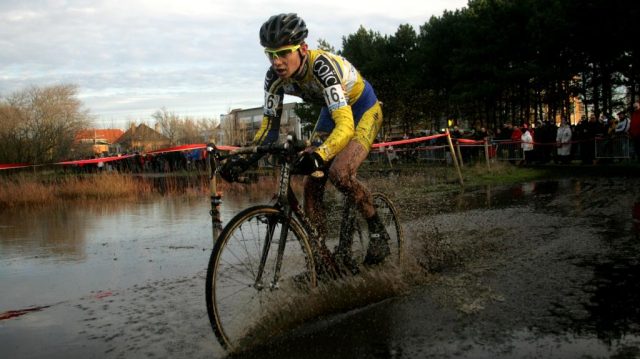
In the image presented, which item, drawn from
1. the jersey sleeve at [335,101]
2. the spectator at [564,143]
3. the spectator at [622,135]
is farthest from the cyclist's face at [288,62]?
the spectator at [564,143]

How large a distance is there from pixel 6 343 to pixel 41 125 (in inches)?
1096

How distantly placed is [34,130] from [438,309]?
28654mm

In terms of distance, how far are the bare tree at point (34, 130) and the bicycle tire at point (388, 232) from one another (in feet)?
76.5

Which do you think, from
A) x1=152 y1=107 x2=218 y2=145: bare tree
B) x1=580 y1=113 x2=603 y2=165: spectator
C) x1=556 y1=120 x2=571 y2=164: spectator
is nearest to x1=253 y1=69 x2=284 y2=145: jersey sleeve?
x1=580 y1=113 x2=603 y2=165: spectator

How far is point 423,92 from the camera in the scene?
51.1m

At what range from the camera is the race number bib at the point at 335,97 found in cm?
456

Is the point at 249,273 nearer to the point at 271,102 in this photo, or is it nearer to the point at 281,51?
the point at 271,102

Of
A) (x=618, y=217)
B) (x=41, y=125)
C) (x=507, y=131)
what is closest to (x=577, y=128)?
(x=507, y=131)

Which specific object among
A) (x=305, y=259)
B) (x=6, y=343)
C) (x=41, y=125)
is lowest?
(x=6, y=343)

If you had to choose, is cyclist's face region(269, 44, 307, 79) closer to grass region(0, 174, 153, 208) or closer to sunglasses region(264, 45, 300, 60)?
sunglasses region(264, 45, 300, 60)

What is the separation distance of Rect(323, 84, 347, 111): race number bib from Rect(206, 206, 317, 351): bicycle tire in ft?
3.30

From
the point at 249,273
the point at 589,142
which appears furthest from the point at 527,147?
the point at 249,273

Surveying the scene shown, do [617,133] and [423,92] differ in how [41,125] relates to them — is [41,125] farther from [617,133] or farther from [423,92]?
[423,92]

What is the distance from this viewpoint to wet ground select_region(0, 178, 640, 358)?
3.57 meters
